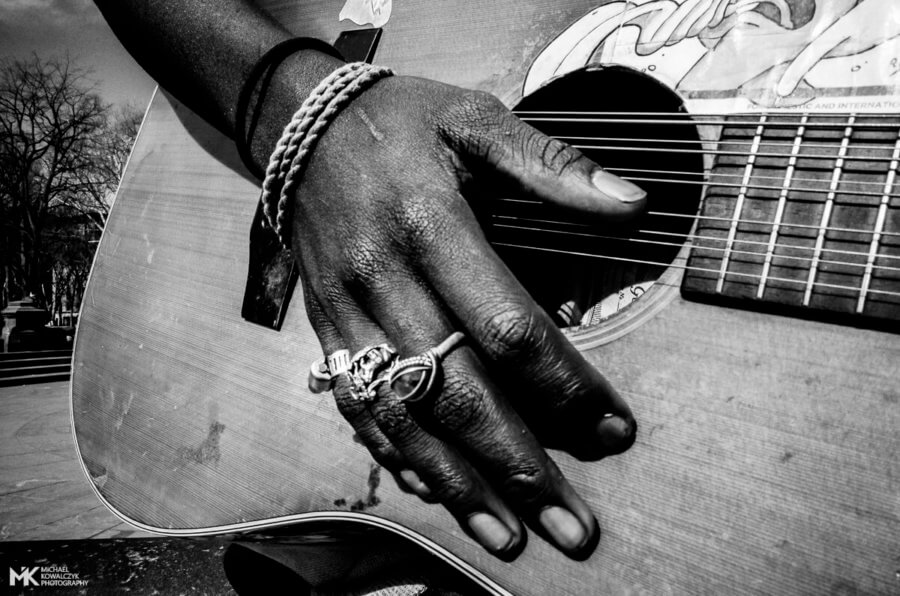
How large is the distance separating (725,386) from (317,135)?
0.72 meters

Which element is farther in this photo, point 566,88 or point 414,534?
point 566,88

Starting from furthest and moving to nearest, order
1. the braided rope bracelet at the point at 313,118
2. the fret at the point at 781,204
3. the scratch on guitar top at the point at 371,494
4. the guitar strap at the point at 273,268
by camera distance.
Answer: the guitar strap at the point at 273,268
the scratch on guitar top at the point at 371,494
the braided rope bracelet at the point at 313,118
the fret at the point at 781,204

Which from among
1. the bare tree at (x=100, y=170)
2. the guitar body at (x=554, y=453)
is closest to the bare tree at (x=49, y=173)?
the bare tree at (x=100, y=170)

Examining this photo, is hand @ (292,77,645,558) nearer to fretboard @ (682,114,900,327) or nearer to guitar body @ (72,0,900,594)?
guitar body @ (72,0,900,594)

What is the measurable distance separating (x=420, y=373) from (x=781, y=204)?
563 millimetres

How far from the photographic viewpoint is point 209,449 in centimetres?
125

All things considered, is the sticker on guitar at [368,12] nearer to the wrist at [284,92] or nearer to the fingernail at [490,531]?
the wrist at [284,92]

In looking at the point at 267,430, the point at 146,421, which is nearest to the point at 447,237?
the point at 267,430

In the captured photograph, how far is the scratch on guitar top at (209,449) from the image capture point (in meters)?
1.24

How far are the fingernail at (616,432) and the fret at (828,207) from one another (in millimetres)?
286

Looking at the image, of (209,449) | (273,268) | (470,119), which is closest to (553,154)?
(470,119)

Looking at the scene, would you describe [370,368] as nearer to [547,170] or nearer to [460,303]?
[460,303]

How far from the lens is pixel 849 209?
732 millimetres

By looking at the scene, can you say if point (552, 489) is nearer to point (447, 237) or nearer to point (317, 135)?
point (447, 237)
